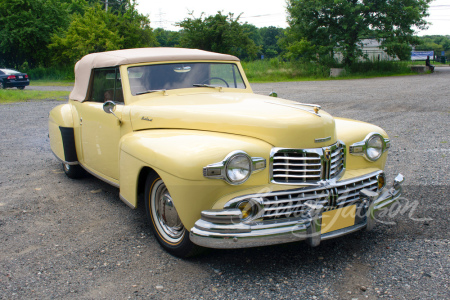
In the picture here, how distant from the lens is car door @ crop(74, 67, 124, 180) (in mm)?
3963

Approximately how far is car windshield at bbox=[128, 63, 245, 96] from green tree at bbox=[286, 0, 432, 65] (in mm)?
25598

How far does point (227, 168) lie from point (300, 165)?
0.56 meters

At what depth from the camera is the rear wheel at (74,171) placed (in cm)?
514

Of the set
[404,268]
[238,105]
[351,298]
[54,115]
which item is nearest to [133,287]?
[351,298]

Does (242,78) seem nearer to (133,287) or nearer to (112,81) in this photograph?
(112,81)

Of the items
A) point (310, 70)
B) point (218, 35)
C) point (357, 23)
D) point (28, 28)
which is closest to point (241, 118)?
point (310, 70)

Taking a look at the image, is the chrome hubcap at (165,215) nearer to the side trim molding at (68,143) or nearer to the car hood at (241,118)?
the car hood at (241,118)

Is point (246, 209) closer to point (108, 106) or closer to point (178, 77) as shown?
point (108, 106)

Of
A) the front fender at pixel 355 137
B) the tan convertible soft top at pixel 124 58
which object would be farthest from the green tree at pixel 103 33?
the front fender at pixel 355 137

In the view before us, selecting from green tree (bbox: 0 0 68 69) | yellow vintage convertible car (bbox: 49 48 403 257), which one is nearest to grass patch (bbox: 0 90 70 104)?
yellow vintage convertible car (bbox: 49 48 403 257)

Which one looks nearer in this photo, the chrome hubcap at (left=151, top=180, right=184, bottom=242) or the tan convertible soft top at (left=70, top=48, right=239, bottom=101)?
the chrome hubcap at (left=151, top=180, right=184, bottom=242)

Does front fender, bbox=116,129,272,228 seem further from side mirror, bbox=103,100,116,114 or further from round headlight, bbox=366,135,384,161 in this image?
round headlight, bbox=366,135,384,161

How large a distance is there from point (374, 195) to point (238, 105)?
4.21 feet

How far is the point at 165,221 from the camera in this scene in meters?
3.21
